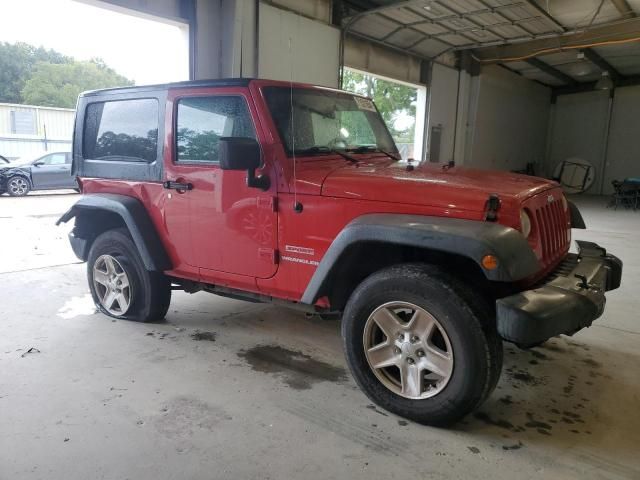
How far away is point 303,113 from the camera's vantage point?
3145 mm

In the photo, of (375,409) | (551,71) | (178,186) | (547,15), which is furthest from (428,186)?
(551,71)

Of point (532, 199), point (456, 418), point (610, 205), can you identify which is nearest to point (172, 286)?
point (456, 418)

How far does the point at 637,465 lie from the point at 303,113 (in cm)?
→ 263

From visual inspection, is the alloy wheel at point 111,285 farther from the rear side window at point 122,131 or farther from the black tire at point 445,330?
the black tire at point 445,330

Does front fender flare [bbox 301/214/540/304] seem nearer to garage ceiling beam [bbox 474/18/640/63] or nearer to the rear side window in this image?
the rear side window

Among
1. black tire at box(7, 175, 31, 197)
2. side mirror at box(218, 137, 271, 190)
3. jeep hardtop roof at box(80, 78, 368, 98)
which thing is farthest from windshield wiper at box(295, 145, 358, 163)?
black tire at box(7, 175, 31, 197)

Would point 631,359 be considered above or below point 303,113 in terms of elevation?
below

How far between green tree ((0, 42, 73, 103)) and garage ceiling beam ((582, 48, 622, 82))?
97.0 feet

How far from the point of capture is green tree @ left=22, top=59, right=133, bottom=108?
28531mm

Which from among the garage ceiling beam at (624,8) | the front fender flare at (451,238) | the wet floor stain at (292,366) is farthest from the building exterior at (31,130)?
the front fender flare at (451,238)

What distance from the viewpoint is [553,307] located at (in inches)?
86.7

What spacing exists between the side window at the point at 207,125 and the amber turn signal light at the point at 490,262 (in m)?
1.59

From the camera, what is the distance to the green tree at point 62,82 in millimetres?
28531

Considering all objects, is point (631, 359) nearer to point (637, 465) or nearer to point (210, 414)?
point (637, 465)
